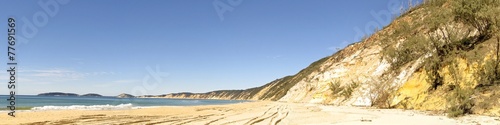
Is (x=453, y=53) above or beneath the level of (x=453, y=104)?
above

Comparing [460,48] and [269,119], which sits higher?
[460,48]

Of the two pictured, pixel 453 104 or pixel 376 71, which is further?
pixel 376 71

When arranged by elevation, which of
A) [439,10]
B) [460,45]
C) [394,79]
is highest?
[439,10]

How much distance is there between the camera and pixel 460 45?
22.7m

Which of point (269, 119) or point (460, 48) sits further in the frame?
point (460, 48)

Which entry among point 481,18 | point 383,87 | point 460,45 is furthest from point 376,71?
point 481,18

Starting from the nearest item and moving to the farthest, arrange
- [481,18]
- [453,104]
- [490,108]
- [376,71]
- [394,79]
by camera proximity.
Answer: [490,108] < [453,104] < [481,18] < [394,79] < [376,71]

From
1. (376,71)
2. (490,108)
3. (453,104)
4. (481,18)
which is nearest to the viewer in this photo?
(490,108)

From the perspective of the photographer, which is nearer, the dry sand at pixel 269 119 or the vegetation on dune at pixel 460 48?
the dry sand at pixel 269 119

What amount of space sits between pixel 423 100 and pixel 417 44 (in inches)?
229

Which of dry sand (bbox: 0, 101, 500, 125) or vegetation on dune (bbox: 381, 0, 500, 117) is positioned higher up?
vegetation on dune (bbox: 381, 0, 500, 117)

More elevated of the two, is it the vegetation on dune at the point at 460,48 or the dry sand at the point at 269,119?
the vegetation on dune at the point at 460,48

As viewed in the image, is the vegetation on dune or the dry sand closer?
the dry sand

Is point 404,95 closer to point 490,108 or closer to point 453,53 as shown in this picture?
point 453,53
